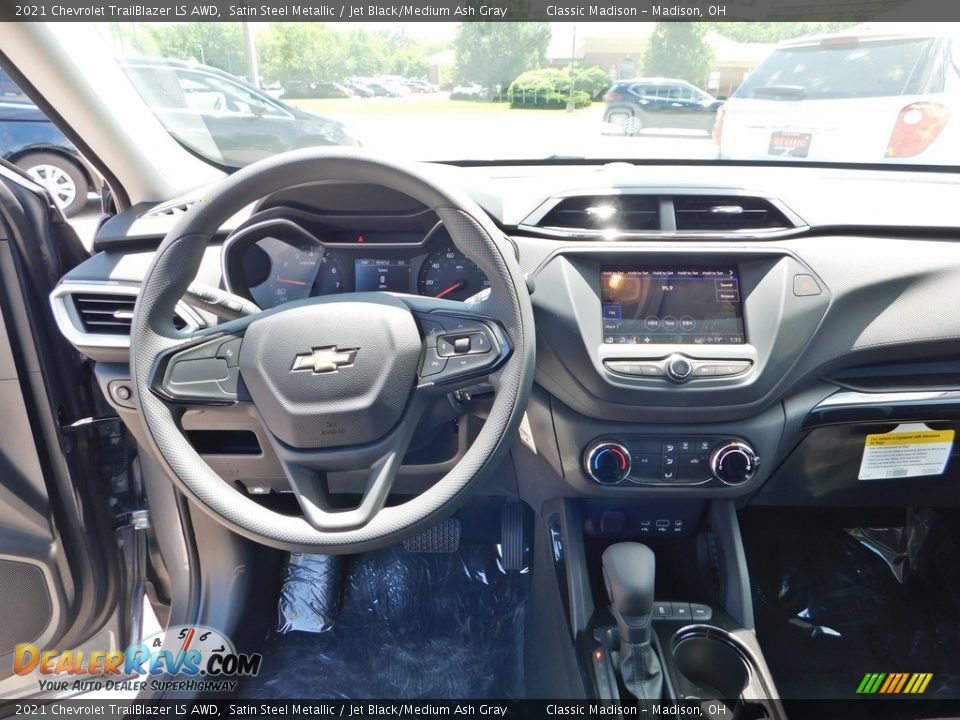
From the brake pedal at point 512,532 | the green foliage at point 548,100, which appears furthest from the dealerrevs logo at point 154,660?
the green foliage at point 548,100

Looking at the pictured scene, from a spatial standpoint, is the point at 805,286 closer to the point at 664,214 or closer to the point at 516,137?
the point at 664,214

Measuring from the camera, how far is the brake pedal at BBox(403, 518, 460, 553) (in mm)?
2053

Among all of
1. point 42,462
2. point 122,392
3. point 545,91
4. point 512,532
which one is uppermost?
point 545,91

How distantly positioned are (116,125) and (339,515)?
3.68 ft

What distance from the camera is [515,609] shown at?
6.51 feet

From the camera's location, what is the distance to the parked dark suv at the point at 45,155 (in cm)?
163

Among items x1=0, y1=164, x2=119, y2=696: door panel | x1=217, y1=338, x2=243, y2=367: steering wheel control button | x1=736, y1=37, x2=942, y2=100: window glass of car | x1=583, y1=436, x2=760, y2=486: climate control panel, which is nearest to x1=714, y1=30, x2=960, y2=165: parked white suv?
x1=736, y1=37, x2=942, y2=100: window glass of car

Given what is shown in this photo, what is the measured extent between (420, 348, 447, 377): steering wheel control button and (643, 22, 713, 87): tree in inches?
38.7

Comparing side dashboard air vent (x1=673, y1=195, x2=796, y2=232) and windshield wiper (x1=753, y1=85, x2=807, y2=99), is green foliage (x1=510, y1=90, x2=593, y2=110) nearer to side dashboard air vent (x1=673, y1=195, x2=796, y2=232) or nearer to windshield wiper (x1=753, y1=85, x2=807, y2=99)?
side dashboard air vent (x1=673, y1=195, x2=796, y2=232)

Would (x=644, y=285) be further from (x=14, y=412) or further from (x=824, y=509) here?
(x=14, y=412)

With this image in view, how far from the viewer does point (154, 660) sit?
5.70 ft

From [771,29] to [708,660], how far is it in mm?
1553

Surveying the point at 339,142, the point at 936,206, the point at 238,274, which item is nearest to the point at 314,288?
the point at 238,274

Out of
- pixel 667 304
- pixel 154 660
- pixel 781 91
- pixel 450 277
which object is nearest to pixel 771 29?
pixel 781 91
